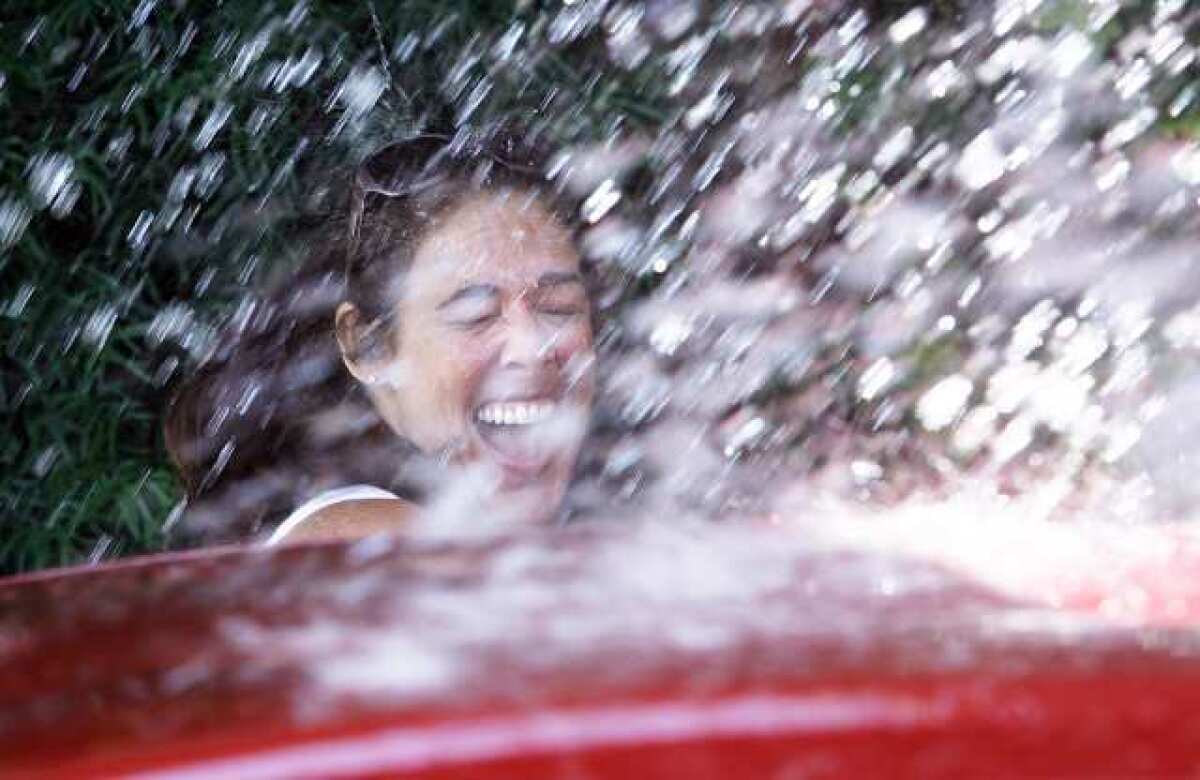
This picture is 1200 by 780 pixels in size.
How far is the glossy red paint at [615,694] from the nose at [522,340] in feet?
5.06

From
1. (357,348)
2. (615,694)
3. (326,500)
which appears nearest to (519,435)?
(357,348)

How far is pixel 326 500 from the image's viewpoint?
1999 mm

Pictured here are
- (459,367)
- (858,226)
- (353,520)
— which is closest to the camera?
(353,520)

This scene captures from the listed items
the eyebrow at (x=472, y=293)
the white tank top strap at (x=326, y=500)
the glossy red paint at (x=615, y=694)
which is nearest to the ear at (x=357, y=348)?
the eyebrow at (x=472, y=293)

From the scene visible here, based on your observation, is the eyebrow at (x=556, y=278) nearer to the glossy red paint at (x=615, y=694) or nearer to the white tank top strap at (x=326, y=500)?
the white tank top strap at (x=326, y=500)

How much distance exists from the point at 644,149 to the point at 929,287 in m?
0.69

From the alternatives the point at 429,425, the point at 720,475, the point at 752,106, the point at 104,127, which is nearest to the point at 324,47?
the point at 104,127

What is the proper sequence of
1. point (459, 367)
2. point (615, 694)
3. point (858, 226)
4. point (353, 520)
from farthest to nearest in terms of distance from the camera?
point (858, 226)
point (459, 367)
point (353, 520)
point (615, 694)

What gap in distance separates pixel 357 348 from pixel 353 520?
0.52 m

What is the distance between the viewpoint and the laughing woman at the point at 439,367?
7.76ft

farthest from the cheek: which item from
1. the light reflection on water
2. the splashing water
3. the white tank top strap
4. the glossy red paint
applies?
the glossy red paint

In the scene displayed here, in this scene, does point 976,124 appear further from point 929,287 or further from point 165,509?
point 165,509

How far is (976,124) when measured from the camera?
408cm

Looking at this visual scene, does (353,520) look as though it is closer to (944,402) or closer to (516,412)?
(516,412)
